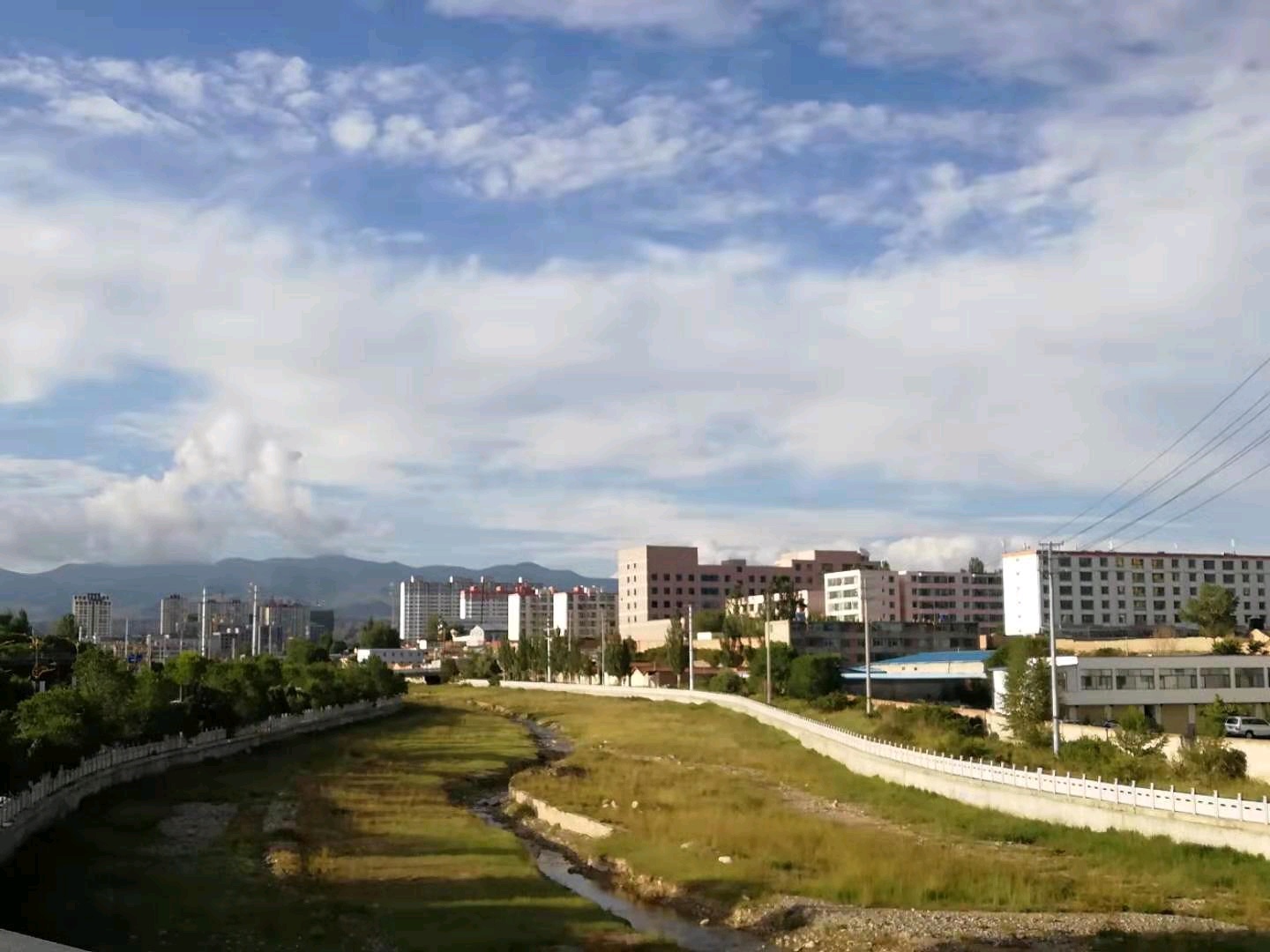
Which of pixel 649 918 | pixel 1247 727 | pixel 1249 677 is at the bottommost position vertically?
pixel 649 918

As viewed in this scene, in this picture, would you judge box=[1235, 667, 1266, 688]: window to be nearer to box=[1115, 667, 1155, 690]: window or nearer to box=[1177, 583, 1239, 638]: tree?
box=[1115, 667, 1155, 690]: window

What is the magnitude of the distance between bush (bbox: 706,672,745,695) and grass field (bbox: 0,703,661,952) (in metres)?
68.2

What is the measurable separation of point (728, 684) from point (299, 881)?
94.6m

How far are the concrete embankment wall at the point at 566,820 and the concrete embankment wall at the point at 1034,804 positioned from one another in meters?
16.2

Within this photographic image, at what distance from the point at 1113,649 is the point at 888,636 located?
47485 millimetres

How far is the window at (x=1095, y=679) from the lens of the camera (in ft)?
312

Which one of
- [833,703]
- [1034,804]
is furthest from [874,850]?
[833,703]

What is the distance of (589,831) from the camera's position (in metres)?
52.5

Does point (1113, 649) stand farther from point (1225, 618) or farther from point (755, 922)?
point (755, 922)

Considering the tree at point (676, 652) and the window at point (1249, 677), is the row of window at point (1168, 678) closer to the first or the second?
the window at point (1249, 677)

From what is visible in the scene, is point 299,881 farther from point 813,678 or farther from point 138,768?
point 813,678

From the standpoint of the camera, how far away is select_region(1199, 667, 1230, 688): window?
99.6 metres

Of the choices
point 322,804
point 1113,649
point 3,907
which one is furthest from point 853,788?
point 1113,649

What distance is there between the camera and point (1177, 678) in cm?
9881
